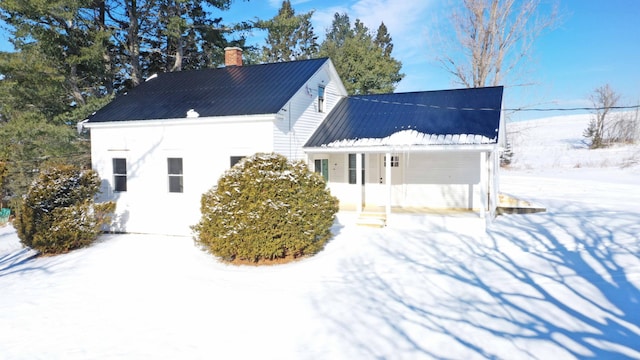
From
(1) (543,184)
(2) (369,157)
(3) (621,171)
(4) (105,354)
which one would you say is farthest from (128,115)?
(3) (621,171)

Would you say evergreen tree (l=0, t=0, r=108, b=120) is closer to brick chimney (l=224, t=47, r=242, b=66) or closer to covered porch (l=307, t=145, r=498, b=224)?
brick chimney (l=224, t=47, r=242, b=66)

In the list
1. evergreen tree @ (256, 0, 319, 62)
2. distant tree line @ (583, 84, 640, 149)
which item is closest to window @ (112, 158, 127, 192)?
evergreen tree @ (256, 0, 319, 62)

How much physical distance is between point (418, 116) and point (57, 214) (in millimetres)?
11236

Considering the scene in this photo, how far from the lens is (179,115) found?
1277cm

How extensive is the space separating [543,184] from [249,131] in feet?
64.2

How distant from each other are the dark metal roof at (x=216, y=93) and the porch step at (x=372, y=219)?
428 centimetres

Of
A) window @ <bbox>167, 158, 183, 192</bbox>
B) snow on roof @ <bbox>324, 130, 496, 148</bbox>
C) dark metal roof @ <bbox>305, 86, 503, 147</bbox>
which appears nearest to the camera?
snow on roof @ <bbox>324, 130, 496, 148</bbox>

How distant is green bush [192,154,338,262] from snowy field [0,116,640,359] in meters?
0.50

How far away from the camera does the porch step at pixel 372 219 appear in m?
12.6

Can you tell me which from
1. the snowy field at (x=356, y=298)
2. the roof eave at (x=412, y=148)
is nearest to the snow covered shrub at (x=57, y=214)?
the snowy field at (x=356, y=298)

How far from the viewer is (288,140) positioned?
41.4ft

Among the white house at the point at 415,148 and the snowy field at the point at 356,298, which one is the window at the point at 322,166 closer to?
the white house at the point at 415,148

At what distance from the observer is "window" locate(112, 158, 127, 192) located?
13.8m

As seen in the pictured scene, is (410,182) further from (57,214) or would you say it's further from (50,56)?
(50,56)
